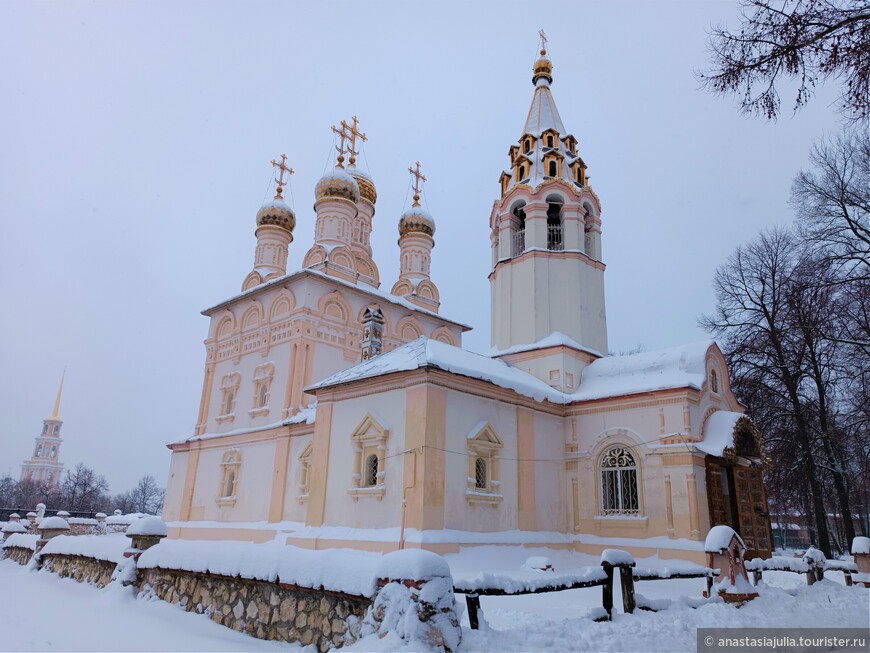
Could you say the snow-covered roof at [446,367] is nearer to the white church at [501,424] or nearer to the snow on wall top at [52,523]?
the white church at [501,424]

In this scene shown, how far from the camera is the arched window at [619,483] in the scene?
14.0 m

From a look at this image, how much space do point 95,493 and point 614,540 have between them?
61.0 metres

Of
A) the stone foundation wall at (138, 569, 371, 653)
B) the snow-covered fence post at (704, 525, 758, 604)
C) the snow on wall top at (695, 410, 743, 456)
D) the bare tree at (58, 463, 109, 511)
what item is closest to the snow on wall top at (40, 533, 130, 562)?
the stone foundation wall at (138, 569, 371, 653)

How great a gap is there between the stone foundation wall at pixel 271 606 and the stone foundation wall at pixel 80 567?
2.49m

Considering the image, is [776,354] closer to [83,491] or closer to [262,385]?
[262,385]

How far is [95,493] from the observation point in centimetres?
6112

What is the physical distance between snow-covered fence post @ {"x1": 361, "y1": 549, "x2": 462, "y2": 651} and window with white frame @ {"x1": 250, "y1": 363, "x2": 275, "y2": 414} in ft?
50.6

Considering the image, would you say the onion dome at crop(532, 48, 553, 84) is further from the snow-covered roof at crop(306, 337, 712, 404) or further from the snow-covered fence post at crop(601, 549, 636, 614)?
the snow-covered fence post at crop(601, 549, 636, 614)

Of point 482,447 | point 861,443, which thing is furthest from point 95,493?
point 861,443

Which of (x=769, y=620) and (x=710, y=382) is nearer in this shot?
(x=769, y=620)

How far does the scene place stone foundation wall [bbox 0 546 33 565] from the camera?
46.6 ft

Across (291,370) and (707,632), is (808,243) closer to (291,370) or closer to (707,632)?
(707,632)

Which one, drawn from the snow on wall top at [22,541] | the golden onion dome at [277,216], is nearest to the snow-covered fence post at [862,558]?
the snow on wall top at [22,541]

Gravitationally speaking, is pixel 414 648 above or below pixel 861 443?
below
